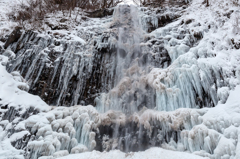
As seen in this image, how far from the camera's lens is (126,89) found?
7160mm

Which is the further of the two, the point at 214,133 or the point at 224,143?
the point at 214,133

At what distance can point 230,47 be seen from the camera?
6.42m

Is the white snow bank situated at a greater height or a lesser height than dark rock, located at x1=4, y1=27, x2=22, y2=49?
lesser

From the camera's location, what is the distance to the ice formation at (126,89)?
507 cm

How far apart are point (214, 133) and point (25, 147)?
574cm

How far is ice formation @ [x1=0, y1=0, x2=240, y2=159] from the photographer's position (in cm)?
507

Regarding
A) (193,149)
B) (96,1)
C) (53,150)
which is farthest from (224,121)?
(96,1)

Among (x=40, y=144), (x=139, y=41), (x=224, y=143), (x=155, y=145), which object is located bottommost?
(x=155, y=145)

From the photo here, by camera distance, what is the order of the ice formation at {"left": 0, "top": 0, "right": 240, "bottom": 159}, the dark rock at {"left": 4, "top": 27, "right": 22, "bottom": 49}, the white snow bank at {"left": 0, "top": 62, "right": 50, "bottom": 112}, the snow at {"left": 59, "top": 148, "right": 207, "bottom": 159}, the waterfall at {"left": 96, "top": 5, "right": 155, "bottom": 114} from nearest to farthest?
the snow at {"left": 59, "top": 148, "right": 207, "bottom": 159} → the ice formation at {"left": 0, "top": 0, "right": 240, "bottom": 159} → the white snow bank at {"left": 0, "top": 62, "right": 50, "bottom": 112} → the waterfall at {"left": 96, "top": 5, "right": 155, "bottom": 114} → the dark rock at {"left": 4, "top": 27, "right": 22, "bottom": 49}

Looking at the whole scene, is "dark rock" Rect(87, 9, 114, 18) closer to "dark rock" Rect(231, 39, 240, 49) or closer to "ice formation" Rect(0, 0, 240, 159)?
"ice formation" Rect(0, 0, 240, 159)

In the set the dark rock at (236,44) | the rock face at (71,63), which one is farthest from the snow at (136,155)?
the dark rock at (236,44)

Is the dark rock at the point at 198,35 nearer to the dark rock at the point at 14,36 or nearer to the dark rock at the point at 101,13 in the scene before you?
the dark rock at the point at 101,13

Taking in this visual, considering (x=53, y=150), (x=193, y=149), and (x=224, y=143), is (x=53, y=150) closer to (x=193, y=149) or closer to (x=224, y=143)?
(x=193, y=149)

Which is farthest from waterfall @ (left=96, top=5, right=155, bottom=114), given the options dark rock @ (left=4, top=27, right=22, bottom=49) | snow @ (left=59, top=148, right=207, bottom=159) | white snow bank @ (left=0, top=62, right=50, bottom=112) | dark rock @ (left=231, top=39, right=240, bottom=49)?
dark rock @ (left=4, top=27, right=22, bottom=49)
